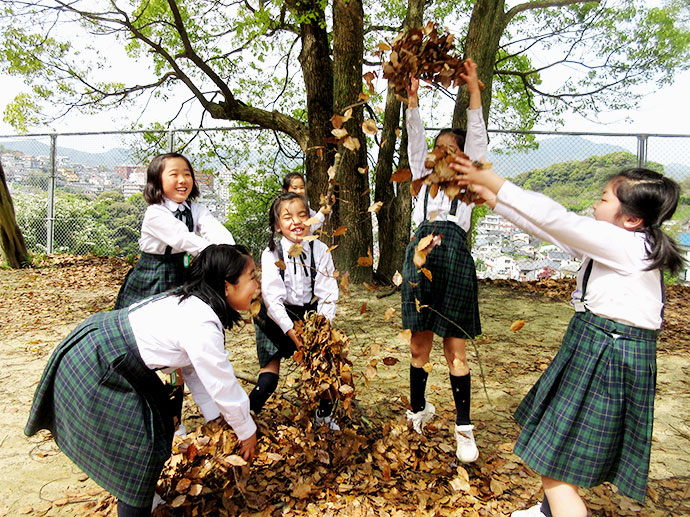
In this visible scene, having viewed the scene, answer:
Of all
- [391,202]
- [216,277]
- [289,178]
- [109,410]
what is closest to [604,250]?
[216,277]

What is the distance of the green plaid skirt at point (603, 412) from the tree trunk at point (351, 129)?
3975 mm

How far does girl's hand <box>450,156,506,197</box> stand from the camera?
5.16 feet

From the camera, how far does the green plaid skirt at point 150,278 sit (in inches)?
107

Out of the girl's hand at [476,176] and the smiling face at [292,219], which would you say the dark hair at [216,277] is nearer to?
the smiling face at [292,219]

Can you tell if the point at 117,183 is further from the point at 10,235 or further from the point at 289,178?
the point at 289,178

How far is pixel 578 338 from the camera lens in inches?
68.9

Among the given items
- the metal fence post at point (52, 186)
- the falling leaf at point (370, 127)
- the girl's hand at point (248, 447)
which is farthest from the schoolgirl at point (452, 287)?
the metal fence post at point (52, 186)

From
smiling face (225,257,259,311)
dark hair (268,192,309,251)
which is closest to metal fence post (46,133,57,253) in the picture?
dark hair (268,192,309,251)

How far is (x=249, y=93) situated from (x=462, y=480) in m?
8.25

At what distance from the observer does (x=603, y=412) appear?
1.64m

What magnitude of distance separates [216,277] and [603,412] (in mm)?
1568

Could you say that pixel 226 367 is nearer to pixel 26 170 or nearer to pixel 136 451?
pixel 136 451

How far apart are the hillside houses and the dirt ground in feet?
1.30

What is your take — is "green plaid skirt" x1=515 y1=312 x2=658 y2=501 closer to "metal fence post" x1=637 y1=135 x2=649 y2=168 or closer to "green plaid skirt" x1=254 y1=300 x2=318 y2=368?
"green plaid skirt" x1=254 y1=300 x2=318 y2=368
